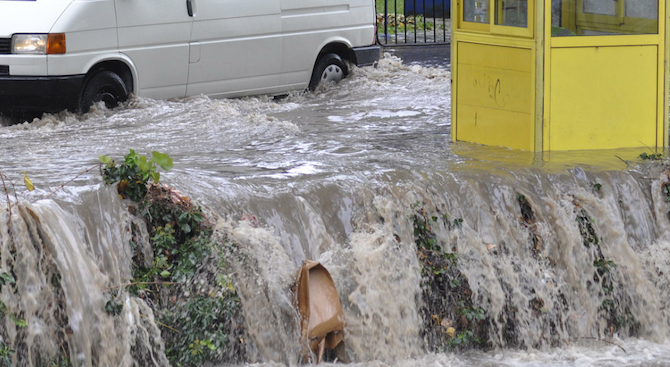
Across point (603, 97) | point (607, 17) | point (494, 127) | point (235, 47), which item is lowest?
point (494, 127)

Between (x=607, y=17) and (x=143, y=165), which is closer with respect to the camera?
(x=143, y=165)

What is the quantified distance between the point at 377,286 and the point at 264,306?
2.38 ft

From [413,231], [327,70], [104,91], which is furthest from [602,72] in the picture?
[104,91]

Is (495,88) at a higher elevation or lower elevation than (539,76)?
lower

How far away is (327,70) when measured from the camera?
1139cm

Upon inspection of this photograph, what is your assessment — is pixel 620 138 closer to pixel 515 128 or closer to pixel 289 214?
pixel 515 128

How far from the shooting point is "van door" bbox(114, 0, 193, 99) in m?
9.14

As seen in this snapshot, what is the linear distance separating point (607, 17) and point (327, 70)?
4553mm

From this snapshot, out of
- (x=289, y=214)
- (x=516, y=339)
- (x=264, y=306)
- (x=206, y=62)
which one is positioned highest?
(x=206, y=62)

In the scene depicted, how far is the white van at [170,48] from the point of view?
852 centimetres

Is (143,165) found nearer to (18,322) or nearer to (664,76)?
(18,322)

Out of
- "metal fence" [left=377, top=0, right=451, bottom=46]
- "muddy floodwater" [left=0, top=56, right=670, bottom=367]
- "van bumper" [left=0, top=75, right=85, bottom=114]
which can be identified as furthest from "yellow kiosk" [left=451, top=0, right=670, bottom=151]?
"metal fence" [left=377, top=0, right=451, bottom=46]

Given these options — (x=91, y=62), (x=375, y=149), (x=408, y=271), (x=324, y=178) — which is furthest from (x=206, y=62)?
(x=408, y=271)

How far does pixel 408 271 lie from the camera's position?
5867 mm
